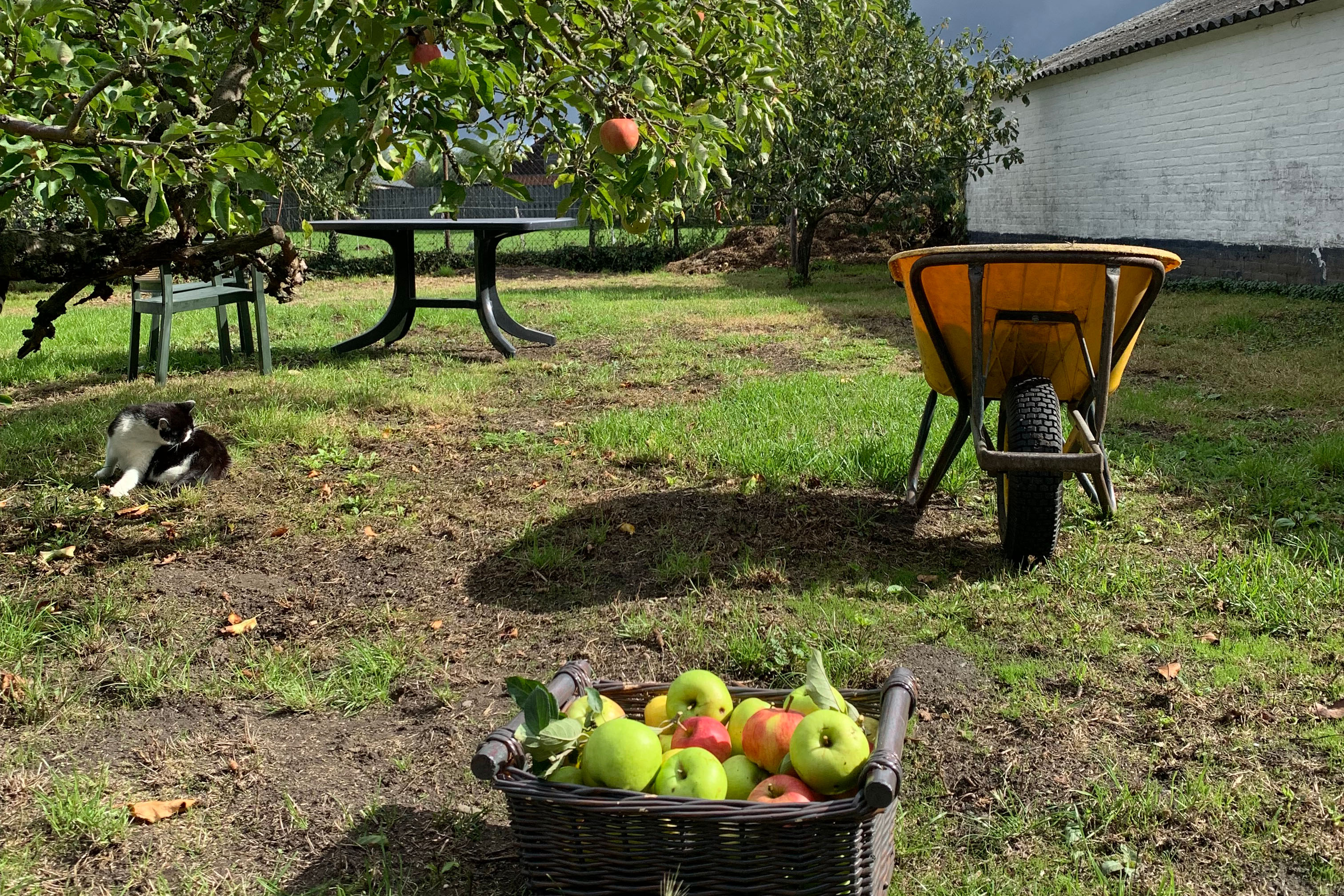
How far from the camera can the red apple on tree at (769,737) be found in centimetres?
185

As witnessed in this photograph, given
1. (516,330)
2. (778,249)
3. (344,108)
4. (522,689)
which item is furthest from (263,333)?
(778,249)

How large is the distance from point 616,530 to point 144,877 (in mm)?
2273

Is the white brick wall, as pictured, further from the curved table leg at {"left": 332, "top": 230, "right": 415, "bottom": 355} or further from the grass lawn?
the curved table leg at {"left": 332, "top": 230, "right": 415, "bottom": 355}

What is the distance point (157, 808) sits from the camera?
7.49 ft

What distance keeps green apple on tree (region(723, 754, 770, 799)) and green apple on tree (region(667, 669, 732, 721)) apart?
0.52 feet

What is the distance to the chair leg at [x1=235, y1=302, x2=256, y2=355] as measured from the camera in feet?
27.1

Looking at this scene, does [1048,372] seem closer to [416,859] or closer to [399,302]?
[416,859]

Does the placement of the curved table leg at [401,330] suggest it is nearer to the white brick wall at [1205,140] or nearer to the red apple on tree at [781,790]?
the red apple on tree at [781,790]

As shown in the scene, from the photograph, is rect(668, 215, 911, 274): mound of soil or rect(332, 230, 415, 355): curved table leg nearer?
rect(332, 230, 415, 355): curved table leg

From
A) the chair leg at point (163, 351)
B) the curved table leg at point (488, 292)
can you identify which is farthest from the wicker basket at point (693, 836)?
the curved table leg at point (488, 292)

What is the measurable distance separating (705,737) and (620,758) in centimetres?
22

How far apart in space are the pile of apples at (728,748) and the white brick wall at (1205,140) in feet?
38.1

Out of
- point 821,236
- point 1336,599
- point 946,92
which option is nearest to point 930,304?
point 1336,599

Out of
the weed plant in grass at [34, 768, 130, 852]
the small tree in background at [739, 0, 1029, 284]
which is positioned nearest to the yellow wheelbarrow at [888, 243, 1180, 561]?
the weed plant in grass at [34, 768, 130, 852]
